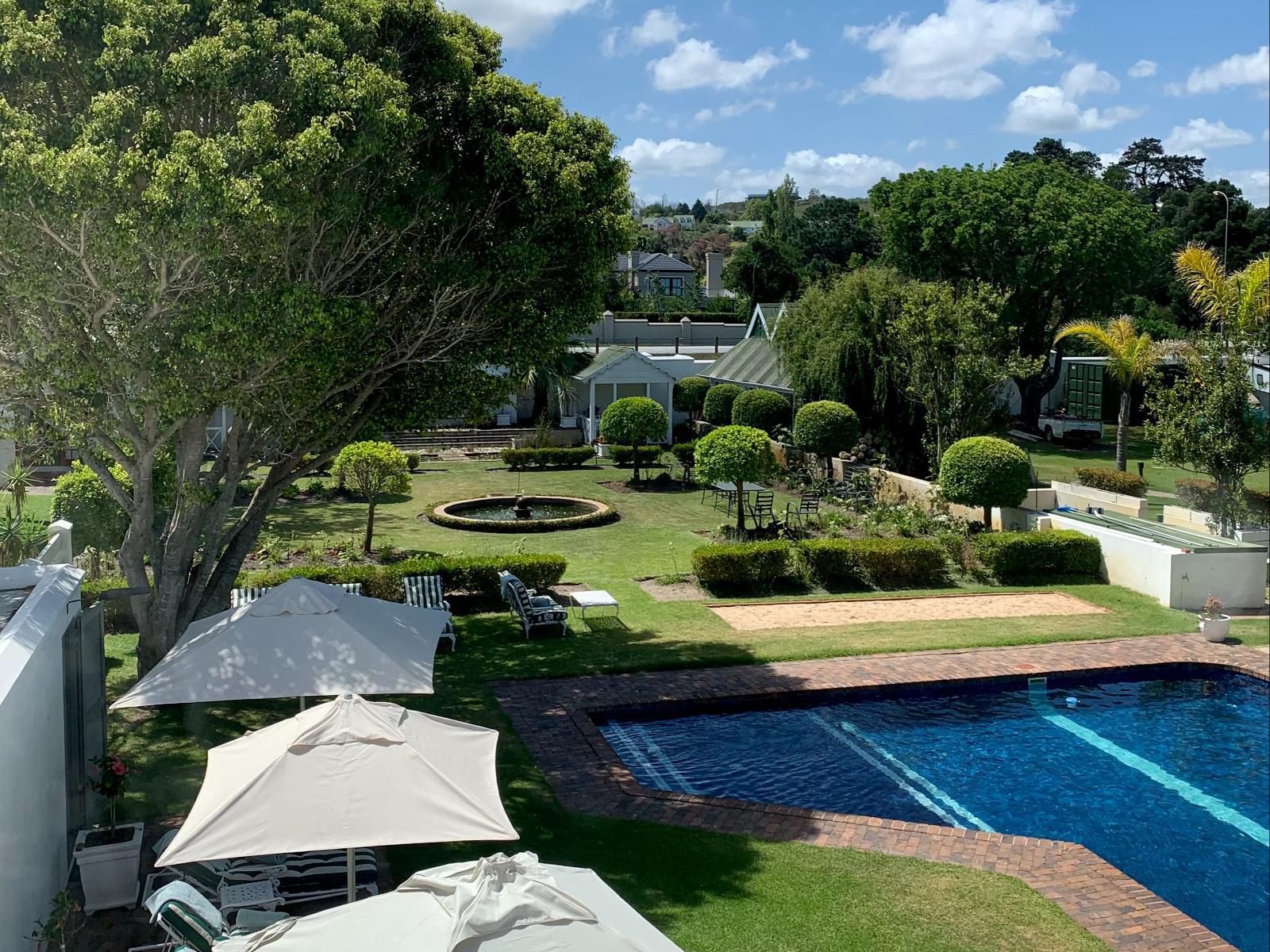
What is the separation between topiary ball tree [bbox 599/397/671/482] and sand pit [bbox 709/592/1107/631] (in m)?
13.5

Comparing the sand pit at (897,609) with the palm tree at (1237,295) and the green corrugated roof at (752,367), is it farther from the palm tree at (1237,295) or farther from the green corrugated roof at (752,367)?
the green corrugated roof at (752,367)

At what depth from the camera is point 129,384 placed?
42.3 ft

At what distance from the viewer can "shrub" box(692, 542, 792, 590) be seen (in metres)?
20.7

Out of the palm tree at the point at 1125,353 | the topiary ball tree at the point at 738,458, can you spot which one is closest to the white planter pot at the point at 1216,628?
the topiary ball tree at the point at 738,458

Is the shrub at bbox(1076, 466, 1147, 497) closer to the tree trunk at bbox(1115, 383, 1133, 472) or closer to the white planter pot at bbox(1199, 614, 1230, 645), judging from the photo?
the tree trunk at bbox(1115, 383, 1133, 472)

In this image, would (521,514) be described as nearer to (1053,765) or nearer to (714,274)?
(1053,765)

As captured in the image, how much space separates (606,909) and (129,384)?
31.3ft

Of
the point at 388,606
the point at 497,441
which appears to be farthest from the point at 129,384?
the point at 497,441

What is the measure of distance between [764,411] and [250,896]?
29.6 m

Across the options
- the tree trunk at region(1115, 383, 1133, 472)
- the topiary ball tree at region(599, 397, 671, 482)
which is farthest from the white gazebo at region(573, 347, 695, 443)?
the tree trunk at region(1115, 383, 1133, 472)

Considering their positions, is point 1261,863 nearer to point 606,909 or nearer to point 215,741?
point 606,909

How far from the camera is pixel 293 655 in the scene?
35.7 ft

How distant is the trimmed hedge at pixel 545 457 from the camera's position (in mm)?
36281

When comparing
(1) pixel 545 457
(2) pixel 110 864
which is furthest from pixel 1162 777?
(1) pixel 545 457
